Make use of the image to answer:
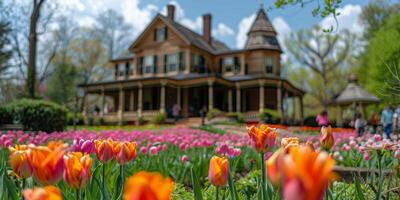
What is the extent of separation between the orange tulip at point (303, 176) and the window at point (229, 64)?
37.2 m

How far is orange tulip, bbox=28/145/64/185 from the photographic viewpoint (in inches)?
48.9

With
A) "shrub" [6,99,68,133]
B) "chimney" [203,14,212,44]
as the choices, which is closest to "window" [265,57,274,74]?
"chimney" [203,14,212,44]

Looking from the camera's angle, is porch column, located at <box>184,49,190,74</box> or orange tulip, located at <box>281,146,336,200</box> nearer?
orange tulip, located at <box>281,146,336,200</box>

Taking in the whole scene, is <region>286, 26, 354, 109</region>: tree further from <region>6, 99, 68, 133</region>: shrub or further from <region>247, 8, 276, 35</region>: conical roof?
<region>6, 99, 68, 133</region>: shrub

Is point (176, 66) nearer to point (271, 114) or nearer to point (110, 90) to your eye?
point (110, 90)

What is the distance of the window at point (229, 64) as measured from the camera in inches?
1491

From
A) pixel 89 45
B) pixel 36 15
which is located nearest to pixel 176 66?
pixel 36 15

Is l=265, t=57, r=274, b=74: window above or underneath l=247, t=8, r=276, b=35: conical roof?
underneath

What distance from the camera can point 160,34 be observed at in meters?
37.8

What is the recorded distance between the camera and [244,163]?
6.42 m

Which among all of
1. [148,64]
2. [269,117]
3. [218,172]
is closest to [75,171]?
[218,172]

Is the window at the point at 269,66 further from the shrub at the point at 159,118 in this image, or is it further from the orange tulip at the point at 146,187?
the orange tulip at the point at 146,187

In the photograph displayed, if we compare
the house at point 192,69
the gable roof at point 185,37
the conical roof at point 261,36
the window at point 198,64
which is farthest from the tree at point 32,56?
the conical roof at point 261,36

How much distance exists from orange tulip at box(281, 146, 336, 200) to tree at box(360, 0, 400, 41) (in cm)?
4551
